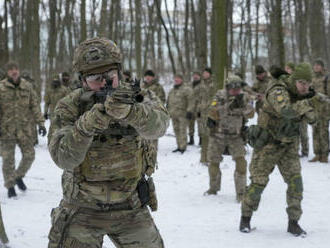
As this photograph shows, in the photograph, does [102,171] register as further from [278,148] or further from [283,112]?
[278,148]

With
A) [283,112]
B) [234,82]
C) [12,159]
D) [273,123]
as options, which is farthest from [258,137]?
[12,159]

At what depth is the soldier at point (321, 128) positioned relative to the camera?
9.24 meters

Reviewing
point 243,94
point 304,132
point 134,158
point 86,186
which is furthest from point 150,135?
point 304,132

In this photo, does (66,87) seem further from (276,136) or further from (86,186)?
(86,186)

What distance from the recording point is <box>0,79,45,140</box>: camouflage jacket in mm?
6895

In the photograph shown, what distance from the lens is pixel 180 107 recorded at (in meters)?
11.7

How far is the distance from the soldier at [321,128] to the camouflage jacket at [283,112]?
15.9ft

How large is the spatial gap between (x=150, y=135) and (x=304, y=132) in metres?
8.25

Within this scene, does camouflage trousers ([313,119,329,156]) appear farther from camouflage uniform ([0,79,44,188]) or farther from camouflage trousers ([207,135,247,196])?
camouflage uniform ([0,79,44,188])

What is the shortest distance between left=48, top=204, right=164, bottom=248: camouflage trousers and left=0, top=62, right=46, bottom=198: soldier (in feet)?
14.3

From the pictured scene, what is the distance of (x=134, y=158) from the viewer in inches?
101

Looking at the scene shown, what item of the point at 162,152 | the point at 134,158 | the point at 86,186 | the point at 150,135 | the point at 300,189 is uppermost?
the point at 150,135

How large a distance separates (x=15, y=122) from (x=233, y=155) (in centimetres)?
348

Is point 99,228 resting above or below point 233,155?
above
